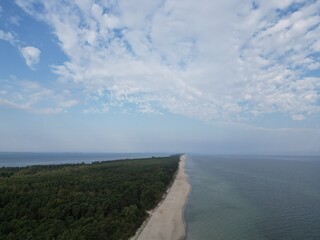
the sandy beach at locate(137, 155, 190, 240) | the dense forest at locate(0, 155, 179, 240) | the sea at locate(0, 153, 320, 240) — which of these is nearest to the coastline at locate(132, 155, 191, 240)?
the sandy beach at locate(137, 155, 190, 240)

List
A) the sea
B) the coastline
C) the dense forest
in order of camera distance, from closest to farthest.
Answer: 1. the dense forest
2. the coastline
3. the sea

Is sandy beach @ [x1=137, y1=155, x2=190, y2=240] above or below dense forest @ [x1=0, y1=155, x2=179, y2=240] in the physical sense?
below

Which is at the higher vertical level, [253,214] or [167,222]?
[253,214]

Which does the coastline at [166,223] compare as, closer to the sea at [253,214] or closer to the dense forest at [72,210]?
the sea at [253,214]

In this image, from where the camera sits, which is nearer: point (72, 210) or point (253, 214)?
point (72, 210)

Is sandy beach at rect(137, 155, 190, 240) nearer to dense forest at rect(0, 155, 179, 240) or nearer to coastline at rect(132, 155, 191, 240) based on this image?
coastline at rect(132, 155, 191, 240)

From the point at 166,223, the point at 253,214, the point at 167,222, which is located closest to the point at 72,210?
the point at 166,223

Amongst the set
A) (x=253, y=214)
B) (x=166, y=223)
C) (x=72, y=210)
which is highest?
(x=72, y=210)

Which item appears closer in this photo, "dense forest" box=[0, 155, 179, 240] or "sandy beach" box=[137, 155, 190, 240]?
"dense forest" box=[0, 155, 179, 240]

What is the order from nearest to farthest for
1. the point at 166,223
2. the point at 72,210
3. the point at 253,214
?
the point at 72,210 → the point at 166,223 → the point at 253,214

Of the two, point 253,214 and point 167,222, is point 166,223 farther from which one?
point 253,214

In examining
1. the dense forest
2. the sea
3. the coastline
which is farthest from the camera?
the sea

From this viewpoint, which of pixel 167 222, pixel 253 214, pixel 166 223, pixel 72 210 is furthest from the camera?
pixel 253 214
